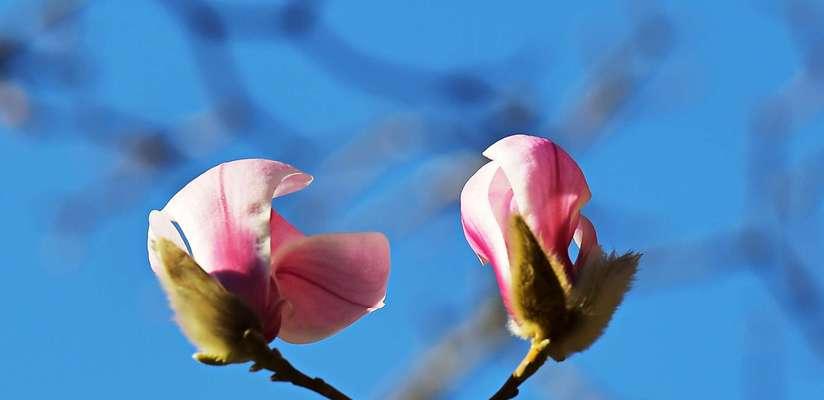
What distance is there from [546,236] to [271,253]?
0.81ft

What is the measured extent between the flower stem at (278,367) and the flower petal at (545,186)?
23cm

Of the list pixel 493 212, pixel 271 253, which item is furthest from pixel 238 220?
pixel 493 212

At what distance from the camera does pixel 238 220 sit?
1.31m

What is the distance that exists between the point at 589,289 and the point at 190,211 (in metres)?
0.36

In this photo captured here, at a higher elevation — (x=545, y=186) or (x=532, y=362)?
(x=545, y=186)

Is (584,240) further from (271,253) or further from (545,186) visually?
(271,253)

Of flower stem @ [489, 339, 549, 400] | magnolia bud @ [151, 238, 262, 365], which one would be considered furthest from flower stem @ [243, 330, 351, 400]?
flower stem @ [489, 339, 549, 400]

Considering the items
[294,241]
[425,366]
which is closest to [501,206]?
[294,241]

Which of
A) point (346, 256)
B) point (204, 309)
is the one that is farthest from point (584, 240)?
point (204, 309)

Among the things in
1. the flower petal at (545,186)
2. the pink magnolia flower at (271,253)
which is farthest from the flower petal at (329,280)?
the flower petal at (545,186)

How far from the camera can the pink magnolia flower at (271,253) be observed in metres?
1.31

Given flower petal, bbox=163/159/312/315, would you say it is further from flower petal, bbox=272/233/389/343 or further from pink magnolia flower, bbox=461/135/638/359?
pink magnolia flower, bbox=461/135/638/359

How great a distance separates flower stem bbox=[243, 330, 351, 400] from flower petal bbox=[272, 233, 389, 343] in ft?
0.25

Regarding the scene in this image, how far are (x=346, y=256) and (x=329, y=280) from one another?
29 mm
